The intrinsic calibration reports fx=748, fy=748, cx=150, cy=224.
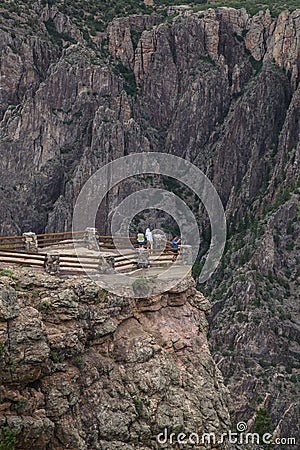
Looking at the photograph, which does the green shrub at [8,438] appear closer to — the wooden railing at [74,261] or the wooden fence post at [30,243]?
the wooden railing at [74,261]

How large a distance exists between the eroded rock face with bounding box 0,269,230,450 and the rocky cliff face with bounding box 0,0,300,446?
6604 centimetres

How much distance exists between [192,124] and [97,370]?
9729 centimetres

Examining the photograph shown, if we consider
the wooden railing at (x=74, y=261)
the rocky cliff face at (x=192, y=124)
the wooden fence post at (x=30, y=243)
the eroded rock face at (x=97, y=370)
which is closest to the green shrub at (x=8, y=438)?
the eroded rock face at (x=97, y=370)

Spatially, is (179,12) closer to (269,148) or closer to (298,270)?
(269,148)

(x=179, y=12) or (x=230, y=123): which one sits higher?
(x=179, y=12)

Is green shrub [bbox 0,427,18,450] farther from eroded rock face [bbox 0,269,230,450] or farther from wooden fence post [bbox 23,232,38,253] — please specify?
wooden fence post [bbox 23,232,38,253]

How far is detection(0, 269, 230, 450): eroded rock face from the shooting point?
28.4 metres

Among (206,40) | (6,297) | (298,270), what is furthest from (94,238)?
(206,40)

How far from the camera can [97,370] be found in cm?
3088

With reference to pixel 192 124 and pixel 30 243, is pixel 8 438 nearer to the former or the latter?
pixel 30 243

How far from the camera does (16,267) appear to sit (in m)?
31.8

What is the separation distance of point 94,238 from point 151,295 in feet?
20.4

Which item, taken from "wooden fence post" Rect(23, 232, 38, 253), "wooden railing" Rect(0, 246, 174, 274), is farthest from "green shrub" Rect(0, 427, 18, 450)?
"wooden fence post" Rect(23, 232, 38, 253)

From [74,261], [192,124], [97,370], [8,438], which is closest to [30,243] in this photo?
[74,261]
